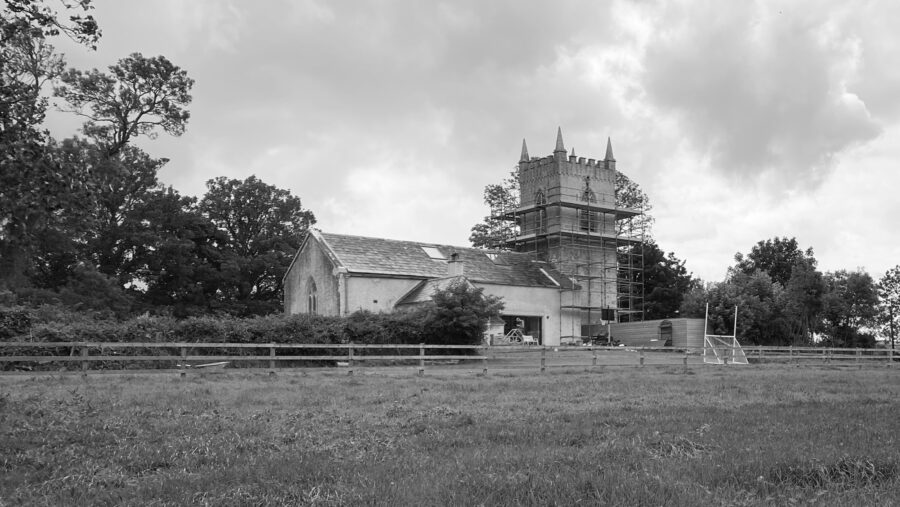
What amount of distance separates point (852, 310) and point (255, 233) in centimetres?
5346

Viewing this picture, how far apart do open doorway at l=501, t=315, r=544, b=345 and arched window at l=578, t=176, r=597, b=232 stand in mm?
15527

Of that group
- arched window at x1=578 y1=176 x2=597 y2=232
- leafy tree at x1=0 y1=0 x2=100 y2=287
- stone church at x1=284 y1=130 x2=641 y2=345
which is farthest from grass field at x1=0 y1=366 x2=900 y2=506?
arched window at x1=578 y1=176 x2=597 y2=232

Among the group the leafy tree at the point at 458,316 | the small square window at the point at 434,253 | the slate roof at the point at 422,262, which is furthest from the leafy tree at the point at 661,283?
the leafy tree at the point at 458,316

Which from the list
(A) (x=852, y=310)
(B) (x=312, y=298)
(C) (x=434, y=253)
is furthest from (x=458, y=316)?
(A) (x=852, y=310)

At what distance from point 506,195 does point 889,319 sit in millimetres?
38878

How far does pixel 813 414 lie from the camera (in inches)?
502

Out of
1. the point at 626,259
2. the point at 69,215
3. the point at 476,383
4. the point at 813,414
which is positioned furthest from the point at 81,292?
the point at 626,259

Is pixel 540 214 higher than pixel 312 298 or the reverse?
higher

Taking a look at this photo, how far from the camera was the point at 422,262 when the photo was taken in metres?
50.6

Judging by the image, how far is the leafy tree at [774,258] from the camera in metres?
82.6

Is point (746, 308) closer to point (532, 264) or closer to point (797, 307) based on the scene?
point (797, 307)

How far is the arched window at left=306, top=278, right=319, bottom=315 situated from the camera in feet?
160

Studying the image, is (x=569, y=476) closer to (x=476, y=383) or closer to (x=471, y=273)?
(x=476, y=383)

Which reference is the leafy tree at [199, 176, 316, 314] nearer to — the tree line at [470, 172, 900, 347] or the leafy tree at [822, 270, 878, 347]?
the tree line at [470, 172, 900, 347]
